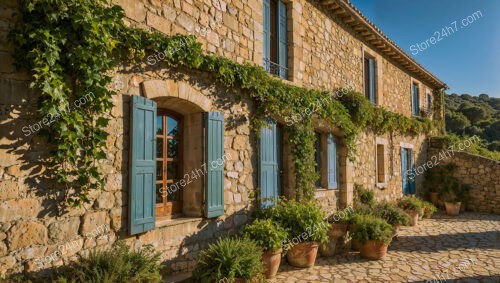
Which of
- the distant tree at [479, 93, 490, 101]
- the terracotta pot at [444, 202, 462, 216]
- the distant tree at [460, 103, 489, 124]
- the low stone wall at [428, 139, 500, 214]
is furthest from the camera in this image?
the distant tree at [479, 93, 490, 101]

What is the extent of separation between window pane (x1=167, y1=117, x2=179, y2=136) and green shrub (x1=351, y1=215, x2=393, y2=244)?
3.68 metres

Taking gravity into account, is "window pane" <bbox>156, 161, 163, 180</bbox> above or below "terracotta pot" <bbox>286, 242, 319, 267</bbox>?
above

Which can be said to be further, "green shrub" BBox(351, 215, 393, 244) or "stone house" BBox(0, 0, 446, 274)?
"green shrub" BBox(351, 215, 393, 244)

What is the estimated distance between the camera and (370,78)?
9.26m

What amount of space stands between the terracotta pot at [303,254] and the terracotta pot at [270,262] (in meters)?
0.50

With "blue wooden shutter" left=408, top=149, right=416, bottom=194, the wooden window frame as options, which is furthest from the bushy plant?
the wooden window frame

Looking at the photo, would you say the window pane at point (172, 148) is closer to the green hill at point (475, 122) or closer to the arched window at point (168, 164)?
the arched window at point (168, 164)

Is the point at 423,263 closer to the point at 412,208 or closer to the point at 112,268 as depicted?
the point at 412,208

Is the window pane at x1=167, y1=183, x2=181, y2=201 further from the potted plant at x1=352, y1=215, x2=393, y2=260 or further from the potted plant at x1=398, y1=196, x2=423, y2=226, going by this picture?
the potted plant at x1=398, y1=196, x2=423, y2=226

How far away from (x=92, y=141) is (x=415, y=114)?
39.8 ft

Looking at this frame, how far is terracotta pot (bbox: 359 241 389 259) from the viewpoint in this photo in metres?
5.55

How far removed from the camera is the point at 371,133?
8867 millimetres

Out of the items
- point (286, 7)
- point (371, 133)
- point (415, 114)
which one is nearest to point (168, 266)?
point (286, 7)

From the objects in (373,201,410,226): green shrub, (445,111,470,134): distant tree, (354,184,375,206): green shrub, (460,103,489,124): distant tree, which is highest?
(460,103,489,124): distant tree
